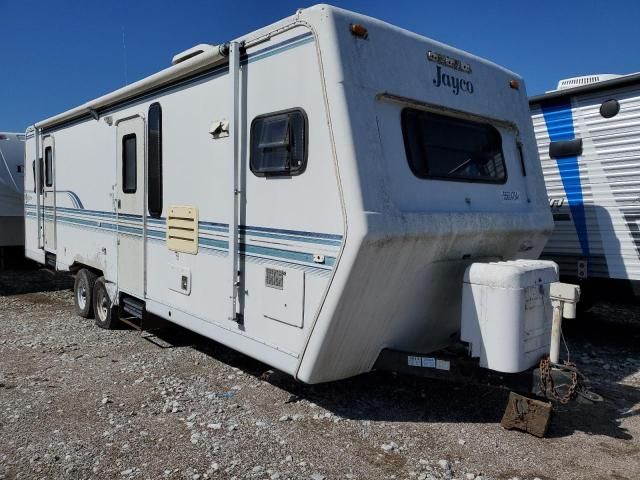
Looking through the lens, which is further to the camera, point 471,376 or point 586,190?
point 586,190

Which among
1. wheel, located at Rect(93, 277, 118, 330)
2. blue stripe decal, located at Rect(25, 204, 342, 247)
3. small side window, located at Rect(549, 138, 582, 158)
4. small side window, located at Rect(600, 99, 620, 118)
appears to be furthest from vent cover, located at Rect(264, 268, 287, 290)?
small side window, located at Rect(600, 99, 620, 118)

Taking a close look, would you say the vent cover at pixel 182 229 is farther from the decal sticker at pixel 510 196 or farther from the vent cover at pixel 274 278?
the decal sticker at pixel 510 196

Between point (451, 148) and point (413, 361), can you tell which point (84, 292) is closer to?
point (413, 361)

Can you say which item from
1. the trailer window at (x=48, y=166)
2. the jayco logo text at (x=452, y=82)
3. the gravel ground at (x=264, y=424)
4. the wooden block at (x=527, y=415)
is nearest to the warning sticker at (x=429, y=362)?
the gravel ground at (x=264, y=424)

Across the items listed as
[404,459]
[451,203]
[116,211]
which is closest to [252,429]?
[404,459]

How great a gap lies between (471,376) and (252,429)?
1637 millimetres

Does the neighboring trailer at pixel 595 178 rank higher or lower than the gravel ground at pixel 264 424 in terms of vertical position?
higher

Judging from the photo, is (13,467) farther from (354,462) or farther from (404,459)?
(404,459)

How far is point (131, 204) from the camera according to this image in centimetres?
625

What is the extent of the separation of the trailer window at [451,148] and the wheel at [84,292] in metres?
5.18

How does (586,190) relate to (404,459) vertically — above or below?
above

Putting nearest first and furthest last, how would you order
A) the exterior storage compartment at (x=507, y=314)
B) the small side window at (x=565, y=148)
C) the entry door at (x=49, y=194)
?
the exterior storage compartment at (x=507, y=314) < the small side window at (x=565, y=148) < the entry door at (x=49, y=194)

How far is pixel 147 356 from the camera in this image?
613cm

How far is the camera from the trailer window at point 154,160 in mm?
5715
